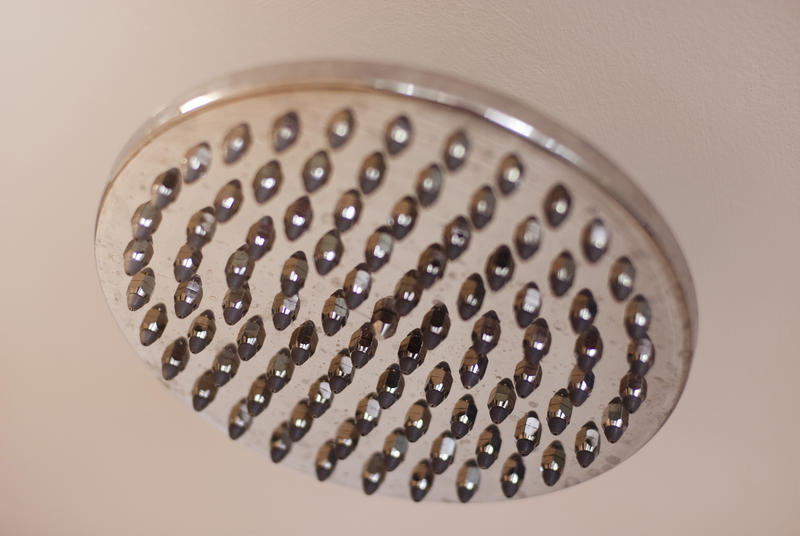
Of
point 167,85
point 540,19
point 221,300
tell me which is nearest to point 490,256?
point 221,300

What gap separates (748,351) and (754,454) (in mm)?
178

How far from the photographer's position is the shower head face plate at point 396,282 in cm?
65

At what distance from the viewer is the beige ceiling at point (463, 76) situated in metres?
0.99

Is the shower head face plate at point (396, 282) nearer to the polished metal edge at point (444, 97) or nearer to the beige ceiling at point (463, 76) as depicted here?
the polished metal edge at point (444, 97)

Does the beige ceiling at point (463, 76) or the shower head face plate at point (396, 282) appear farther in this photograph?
the beige ceiling at point (463, 76)

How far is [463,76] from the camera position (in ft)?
3.33

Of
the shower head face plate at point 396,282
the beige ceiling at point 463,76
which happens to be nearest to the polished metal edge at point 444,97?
the shower head face plate at point 396,282

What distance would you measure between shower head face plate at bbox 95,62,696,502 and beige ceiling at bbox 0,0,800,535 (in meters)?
0.32

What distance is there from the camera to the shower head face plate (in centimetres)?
65

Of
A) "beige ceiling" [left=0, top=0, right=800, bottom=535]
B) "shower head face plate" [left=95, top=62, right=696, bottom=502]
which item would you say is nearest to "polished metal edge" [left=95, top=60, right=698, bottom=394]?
"shower head face plate" [left=95, top=62, right=696, bottom=502]

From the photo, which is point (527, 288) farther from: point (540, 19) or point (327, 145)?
point (540, 19)

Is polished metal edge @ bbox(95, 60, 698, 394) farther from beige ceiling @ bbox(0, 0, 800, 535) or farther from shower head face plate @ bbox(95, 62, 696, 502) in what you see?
→ beige ceiling @ bbox(0, 0, 800, 535)

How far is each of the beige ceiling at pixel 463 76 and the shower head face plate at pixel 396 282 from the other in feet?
1.06

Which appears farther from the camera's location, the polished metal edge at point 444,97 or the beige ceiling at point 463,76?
the beige ceiling at point 463,76
